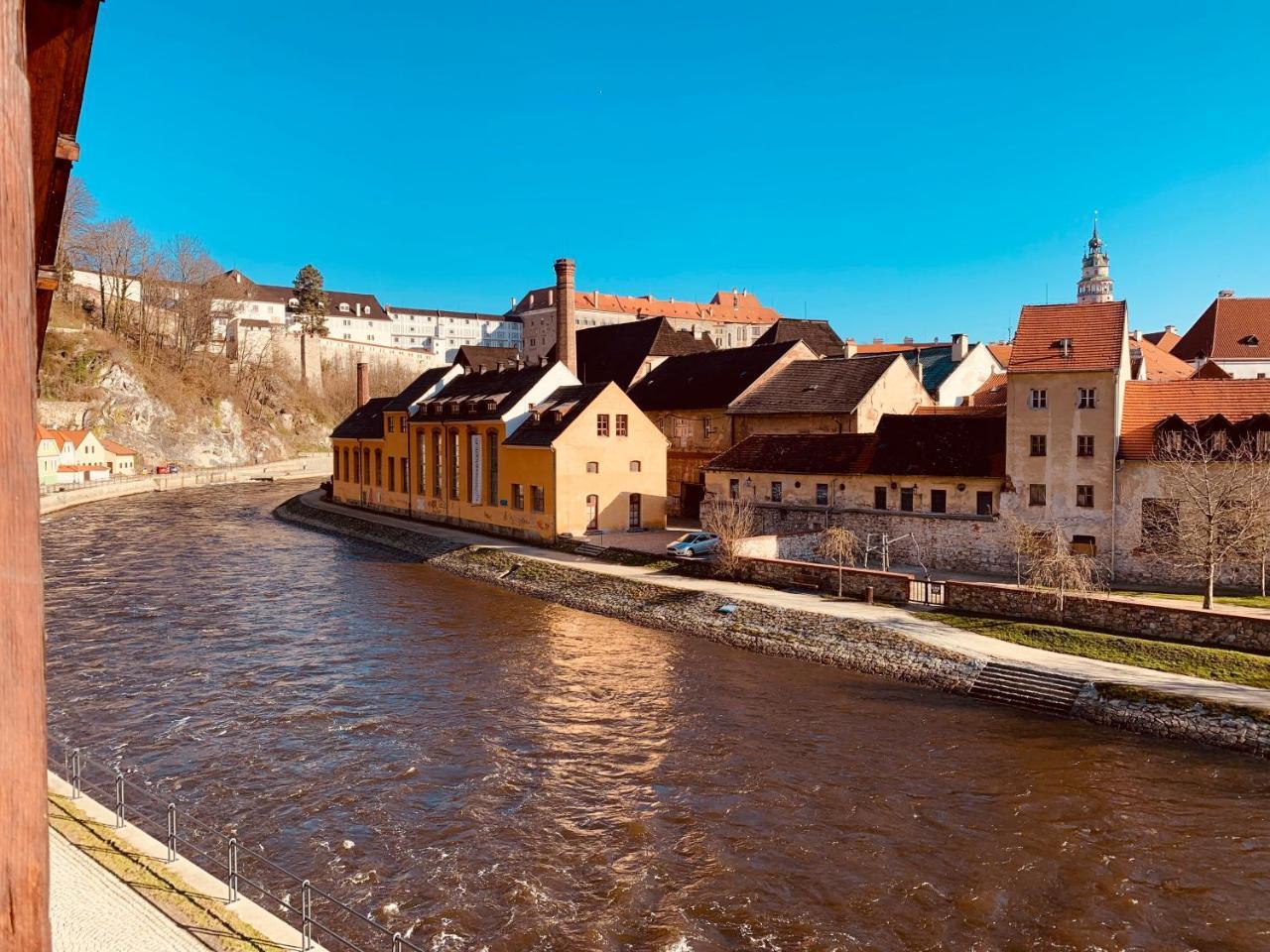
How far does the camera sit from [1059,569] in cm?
2744

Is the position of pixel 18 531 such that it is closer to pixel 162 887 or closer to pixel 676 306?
pixel 162 887

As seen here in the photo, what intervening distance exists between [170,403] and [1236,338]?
9786cm

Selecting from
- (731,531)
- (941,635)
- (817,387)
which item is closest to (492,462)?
(731,531)

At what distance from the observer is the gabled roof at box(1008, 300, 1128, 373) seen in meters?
34.0

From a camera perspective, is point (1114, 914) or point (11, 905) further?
point (1114, 914)

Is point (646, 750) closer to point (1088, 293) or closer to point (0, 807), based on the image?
point (0, 807)

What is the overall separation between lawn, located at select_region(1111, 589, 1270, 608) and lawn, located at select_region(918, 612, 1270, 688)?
4775 millimetres

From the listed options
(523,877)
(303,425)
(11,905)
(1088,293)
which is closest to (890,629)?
(523,877)

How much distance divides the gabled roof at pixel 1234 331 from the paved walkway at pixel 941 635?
4728 cm

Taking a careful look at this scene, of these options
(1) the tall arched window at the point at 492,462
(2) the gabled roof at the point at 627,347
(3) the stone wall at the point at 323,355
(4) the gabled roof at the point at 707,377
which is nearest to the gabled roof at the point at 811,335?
(2) the gabled roof at the point at 627,347

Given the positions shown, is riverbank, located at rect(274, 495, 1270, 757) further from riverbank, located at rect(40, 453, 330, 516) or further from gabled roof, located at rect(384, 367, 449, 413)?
riverbank, located at rect(40, 453, 330, 516)

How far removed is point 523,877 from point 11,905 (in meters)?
14.0

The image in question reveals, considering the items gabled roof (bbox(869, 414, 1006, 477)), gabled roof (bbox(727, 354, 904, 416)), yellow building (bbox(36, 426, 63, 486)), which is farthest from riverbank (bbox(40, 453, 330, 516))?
gabled roof (bbox(869, 414, 1006, 477))

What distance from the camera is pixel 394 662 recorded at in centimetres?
2689
